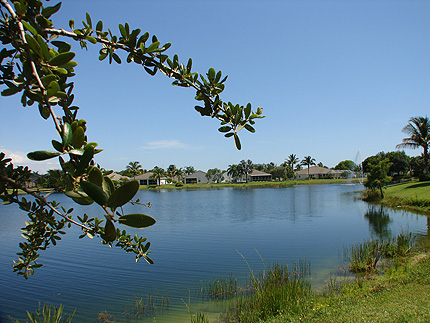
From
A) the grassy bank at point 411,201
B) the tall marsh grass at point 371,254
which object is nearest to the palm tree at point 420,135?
the grassy bank at point 411,201

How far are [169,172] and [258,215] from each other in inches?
3196

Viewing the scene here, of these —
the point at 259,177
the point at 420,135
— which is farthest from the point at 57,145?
the point at 259,177

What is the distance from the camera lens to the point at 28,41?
125 centimetres

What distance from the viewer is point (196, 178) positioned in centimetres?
11044

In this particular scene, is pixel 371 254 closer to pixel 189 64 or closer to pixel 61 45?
pixel 189 64

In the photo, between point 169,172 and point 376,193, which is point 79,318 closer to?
point 376,193

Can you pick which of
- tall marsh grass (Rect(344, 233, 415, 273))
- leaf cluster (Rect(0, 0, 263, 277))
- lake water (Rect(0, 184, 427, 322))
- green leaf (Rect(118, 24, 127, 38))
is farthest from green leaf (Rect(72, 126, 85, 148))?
tall marsh grass (Rect(344, 233, 415, 273))

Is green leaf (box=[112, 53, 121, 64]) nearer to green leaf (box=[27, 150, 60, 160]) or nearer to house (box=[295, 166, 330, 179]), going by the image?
green leaf (box=[27, 150, 60, 160])

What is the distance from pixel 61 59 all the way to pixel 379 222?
78.0 feet

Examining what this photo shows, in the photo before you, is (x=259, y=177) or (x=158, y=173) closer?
(x=158, y=173)

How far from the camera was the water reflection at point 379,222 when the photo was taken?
57.5ft

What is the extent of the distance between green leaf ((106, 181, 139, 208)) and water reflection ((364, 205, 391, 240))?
1781 centimetres

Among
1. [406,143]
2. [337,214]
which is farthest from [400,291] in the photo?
[406,143]

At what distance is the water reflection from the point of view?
17.5 m
